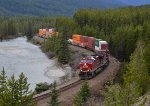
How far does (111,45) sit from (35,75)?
29.5 metres

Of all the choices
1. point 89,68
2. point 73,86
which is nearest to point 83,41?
point 89,68

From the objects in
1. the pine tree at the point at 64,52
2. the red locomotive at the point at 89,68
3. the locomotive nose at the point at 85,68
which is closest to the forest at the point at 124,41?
the pine tree at the point at 64,52

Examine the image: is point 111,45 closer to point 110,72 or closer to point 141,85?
point 110,72

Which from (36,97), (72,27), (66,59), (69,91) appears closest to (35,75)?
(66,59)

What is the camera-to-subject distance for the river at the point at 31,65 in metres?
80.3

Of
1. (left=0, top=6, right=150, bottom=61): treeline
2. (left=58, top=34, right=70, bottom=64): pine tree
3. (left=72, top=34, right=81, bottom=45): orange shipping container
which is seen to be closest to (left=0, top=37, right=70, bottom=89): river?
(left=58, top=34, right=70, bottom=64): pine tree

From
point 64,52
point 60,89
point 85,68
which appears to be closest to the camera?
point 60,89

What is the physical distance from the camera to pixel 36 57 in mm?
117500

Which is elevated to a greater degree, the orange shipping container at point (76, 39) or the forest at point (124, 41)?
the forest at point (124, 41)

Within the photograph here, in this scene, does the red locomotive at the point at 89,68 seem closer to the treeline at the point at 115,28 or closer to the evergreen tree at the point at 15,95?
the treeline at the point at 115,28

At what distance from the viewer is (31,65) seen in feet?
328

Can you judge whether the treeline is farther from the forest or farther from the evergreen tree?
the evergreen tree

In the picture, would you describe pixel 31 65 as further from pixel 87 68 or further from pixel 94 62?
pixel 87 68

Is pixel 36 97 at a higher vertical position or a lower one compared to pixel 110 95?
lower
